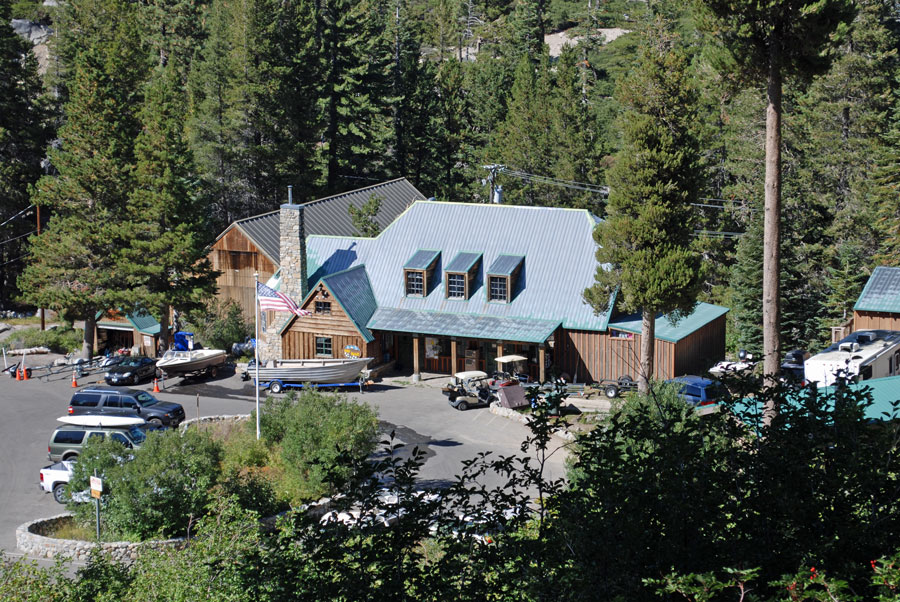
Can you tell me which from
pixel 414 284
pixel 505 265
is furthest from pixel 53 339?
pixel 505 265

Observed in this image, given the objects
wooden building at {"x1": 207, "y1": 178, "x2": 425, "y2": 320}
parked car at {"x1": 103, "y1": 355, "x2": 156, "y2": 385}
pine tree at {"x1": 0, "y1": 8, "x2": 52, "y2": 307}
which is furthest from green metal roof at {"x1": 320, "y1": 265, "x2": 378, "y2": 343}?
pine tree at {"x1": 0, "y1": 8, "x2": 52, "y2": 307}

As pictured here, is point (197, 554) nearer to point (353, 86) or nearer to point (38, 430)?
point (38, 430)

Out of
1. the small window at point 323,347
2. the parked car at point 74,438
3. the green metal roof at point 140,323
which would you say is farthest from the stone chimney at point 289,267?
the parked car at point 74,438

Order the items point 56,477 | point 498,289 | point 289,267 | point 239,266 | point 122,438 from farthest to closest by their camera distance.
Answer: point 239,266, point 289,267, point 498,289, point 122,438, point 56,477

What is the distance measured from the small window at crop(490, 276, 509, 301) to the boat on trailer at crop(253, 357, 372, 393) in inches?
250

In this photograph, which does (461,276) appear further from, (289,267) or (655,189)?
(655,189)

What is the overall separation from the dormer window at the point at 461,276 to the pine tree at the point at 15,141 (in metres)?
29.6

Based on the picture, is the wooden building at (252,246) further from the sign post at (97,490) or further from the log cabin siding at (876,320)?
the log cabin siding at (876,320)

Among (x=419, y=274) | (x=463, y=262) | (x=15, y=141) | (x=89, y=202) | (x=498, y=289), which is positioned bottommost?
(x=498, y=289)

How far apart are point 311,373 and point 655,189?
1613 cm

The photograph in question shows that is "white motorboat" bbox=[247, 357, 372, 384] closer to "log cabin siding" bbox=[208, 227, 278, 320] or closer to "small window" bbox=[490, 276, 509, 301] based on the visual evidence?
"small window" bbox=[490, 276, 509, 301]

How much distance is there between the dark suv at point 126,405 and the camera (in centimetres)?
3512

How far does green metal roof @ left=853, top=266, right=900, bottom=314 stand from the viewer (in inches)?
1587

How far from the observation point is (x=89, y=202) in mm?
46375
